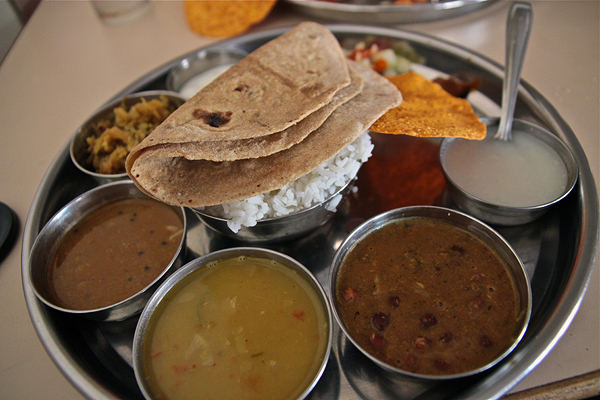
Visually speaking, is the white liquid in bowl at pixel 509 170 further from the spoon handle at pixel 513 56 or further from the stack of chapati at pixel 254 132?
the stack of chapati at pixel 254 132

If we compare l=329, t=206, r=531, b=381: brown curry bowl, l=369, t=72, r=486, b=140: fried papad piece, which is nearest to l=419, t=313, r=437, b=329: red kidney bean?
l=329, t=206, r=531, b=381: brown curry bowl

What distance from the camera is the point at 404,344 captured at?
4.31 ft

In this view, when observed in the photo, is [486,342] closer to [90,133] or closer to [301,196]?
[301,196]

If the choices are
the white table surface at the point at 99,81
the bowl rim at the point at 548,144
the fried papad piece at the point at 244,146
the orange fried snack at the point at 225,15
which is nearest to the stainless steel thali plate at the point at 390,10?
the white table surface at the point at 99,81

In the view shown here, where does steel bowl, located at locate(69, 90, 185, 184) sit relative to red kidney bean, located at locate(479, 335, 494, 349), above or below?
above

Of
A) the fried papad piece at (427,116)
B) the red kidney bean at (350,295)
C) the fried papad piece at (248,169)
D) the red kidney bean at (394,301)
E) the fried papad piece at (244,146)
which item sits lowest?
the red kidney bean at (394,301)

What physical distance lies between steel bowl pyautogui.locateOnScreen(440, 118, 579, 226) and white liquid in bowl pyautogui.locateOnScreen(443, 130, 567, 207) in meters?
0.02

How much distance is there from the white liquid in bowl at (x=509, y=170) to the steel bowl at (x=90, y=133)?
1.45 m

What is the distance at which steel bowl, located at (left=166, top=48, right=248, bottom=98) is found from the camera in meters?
2.60

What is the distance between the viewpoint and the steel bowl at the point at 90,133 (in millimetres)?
1954

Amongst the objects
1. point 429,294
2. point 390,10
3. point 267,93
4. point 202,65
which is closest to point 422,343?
point 429,294

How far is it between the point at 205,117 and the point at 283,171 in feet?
1.28

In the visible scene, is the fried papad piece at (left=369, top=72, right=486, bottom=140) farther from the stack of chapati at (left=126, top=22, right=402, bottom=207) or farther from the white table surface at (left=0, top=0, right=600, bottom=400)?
the white table surface at (left=0, top=0, right=600, bottom=400)

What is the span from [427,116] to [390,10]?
1438 mm
